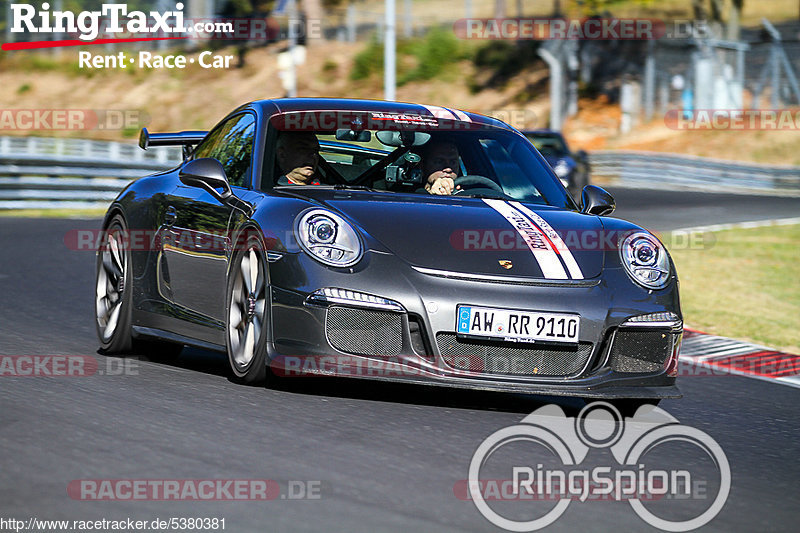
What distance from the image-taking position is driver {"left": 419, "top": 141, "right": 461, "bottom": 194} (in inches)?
278

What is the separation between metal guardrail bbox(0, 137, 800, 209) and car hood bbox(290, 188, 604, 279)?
49.8ft

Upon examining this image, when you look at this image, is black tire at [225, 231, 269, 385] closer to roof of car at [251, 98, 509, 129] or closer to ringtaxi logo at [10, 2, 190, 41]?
roof of car at [251, 98, 509, 129]

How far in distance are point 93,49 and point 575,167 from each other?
4518 cm

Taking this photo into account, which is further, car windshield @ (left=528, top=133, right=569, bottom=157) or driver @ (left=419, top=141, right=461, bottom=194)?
car windshield @ (left=528, top=133, right=569, bottom=157)

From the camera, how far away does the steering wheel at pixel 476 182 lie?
7.06 meters

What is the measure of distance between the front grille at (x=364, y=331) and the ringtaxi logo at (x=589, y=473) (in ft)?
1.97

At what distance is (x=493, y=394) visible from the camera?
673 centimetres

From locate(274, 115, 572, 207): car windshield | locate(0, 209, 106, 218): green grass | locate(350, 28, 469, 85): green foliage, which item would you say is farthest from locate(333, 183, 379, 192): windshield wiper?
locate(350, 28, 469, 85): green foliage

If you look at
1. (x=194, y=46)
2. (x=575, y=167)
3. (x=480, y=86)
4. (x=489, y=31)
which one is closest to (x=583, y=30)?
(x=480, y=86)

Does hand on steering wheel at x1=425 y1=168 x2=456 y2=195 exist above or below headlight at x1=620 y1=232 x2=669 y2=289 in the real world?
above

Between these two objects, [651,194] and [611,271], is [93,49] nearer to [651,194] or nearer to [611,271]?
[651,194]

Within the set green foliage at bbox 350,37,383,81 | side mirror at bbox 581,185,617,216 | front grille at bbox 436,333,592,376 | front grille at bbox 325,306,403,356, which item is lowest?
green foliage at bbox 350,37,383,81

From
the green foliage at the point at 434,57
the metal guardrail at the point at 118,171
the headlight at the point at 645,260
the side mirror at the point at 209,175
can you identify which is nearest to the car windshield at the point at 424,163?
the side mirror at the point at 209,175

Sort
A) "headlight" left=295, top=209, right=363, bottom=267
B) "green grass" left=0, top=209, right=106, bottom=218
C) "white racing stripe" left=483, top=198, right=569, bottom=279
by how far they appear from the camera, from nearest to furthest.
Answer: "headlight" left=295, top=209, right=363, bottom=267, "white racing stripe" left=483, top=198, right=569, bottom=279, "green grass" left=0, top=209, right=106, bottom=218
